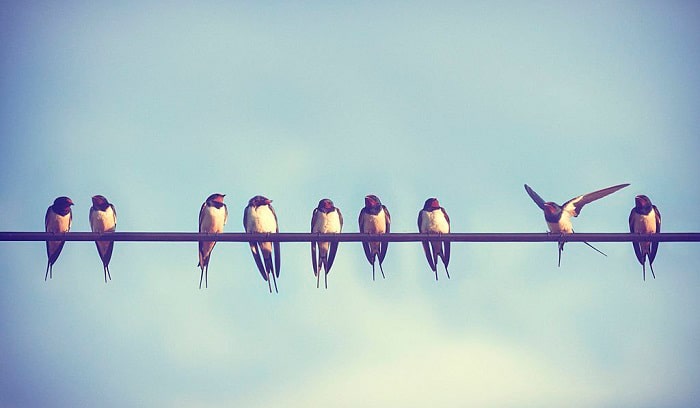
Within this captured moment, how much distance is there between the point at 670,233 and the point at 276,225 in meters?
4.71

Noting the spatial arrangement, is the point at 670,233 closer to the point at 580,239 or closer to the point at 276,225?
the point at 580,239

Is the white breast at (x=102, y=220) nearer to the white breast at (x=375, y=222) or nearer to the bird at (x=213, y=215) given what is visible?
the bird at (x=213, y=215)

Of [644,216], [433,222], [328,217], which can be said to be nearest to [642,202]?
[644,216]

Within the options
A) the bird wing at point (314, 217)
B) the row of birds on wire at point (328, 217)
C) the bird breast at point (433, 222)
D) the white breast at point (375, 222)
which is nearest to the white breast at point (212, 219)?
the row of birds on wire at point (328, 217)

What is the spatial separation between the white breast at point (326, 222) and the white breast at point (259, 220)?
54 cm

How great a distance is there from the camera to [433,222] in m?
8.66

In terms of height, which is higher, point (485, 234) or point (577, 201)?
point (577, 201)

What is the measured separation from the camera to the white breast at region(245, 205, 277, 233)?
8406 millimetres

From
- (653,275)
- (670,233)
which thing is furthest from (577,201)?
(670,233)

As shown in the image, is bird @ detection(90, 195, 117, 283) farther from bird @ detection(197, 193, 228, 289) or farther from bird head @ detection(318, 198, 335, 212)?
bird head @ detection(318, 198, 335, 212)

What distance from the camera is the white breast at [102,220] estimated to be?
8.86 metres

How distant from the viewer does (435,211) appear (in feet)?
28.7

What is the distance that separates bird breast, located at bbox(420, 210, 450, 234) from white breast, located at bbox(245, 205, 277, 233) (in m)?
1.88

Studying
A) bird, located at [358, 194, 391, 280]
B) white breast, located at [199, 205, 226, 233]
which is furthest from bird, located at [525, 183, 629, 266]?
white breast, located at [199, 205, 226, 233]
